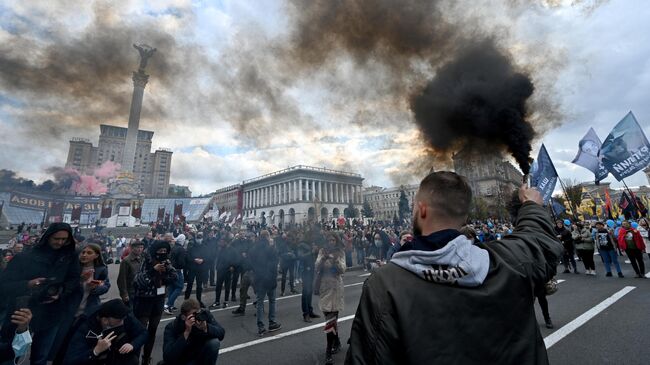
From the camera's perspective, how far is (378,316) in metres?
1.22

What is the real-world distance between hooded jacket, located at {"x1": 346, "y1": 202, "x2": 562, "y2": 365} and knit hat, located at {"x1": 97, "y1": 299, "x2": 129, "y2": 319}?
3.34 meters

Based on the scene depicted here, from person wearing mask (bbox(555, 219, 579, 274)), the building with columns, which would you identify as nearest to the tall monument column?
the building with columns

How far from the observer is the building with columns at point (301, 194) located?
84750mm

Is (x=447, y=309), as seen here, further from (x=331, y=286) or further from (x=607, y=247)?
(x=607, y=247)

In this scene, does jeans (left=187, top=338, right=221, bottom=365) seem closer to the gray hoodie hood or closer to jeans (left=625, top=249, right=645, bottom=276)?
the gray hoodie hood

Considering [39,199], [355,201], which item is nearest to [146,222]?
[39,199]

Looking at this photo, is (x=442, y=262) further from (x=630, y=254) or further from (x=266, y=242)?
(x=630, y=254)

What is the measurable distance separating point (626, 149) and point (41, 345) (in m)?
16.7

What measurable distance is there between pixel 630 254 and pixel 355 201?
88.9 meters

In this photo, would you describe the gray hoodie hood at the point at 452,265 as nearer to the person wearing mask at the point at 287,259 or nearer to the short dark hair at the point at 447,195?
the short dark hair at the point at 447,195

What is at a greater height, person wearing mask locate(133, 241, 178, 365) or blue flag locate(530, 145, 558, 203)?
blue flag locate(530, 145, 558, 203)

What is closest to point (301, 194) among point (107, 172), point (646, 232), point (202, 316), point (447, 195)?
point (107, 172)

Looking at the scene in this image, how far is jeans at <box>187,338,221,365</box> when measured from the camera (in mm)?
3607

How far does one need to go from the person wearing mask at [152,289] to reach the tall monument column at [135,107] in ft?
196
